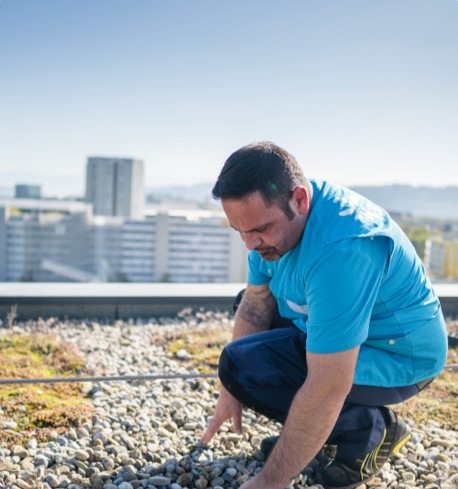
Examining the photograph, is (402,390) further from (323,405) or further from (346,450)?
(323,405)

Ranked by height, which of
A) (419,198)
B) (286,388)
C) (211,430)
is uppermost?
(286,388)

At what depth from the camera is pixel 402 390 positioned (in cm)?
199

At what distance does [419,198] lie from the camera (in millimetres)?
105875

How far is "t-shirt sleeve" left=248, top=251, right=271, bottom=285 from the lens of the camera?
7.16 feet

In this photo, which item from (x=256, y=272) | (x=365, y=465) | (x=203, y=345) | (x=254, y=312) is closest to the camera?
(x=365, y=465)

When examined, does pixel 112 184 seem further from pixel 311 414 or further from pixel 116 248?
pixel 311 414

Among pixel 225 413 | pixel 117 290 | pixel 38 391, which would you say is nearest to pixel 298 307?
pixel 225 413

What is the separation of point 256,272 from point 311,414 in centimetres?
71

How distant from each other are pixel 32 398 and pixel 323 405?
5.29 feet

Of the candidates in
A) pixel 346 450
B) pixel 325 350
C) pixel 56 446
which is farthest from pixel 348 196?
pixel 56 446

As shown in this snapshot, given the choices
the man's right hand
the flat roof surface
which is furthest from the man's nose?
the flat roof surface

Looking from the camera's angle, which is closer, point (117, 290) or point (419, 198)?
point (117, 290)

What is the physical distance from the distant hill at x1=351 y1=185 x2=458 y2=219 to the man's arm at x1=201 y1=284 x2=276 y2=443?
98.1m

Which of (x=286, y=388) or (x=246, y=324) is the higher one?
(x=246, y=324)
